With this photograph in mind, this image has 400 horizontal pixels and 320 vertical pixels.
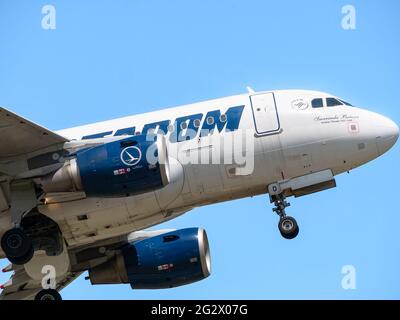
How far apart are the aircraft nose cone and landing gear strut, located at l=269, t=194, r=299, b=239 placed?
334cm

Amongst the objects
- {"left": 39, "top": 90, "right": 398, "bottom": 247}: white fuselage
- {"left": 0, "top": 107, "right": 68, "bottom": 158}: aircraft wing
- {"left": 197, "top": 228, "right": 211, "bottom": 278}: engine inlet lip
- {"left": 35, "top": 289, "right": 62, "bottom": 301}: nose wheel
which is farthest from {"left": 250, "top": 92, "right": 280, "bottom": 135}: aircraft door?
{"left": 35, "top": 289, "right": 62, "bottom": 301}: nose wheel

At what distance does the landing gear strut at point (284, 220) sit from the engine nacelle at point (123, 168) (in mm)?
3911

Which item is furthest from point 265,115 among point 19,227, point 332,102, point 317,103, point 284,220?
point 19,227

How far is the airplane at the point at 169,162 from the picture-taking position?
28.1 m

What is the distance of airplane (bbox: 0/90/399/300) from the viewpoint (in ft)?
92.1

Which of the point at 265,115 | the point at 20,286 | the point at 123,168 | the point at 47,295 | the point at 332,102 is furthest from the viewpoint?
the point at 20,286

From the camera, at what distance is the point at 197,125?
97.5 ft

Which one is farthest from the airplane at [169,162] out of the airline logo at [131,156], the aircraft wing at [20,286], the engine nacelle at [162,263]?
the aircraft wing at [20,286]

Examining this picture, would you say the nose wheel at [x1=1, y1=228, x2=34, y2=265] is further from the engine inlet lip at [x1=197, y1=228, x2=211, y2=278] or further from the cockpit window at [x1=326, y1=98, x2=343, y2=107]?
the cockpit window at [x1=326, y1=98, x2=343, y2=107]

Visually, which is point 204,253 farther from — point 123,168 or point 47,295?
point 123,168

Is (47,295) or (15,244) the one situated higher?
(15,244)

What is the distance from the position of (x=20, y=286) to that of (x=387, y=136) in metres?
13.9

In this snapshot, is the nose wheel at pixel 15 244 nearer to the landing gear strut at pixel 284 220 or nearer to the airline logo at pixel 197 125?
the airline logo at pixel 197 125
